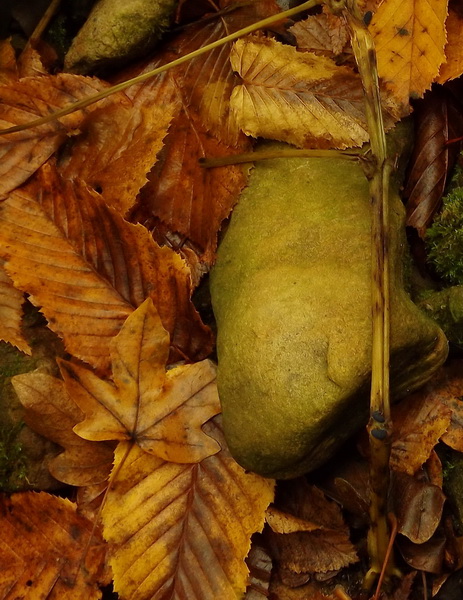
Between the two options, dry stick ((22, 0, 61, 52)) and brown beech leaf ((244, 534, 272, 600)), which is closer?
brown beech leaf ((244, 534, 272, 600))

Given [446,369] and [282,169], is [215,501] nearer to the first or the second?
[446,369]

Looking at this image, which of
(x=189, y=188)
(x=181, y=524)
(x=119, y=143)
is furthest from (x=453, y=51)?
(x=181, y=524)

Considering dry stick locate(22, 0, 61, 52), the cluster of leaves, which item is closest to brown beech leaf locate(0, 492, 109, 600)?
the cluster of leaves

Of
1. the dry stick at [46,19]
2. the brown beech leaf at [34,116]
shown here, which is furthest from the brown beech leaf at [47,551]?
the dry stick at [46,19]

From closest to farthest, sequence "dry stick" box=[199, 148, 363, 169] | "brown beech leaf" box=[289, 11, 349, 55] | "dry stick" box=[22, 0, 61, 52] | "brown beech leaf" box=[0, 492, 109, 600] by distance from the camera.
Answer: "dry stick" box=[199, 148, 363, 169]
"brown beech leaf" box=[0, 492, 109, 600]
"brown beech leaf" box=[289, 11, 349, 55]
"dry stick" box=[22, 0, 61, 52]

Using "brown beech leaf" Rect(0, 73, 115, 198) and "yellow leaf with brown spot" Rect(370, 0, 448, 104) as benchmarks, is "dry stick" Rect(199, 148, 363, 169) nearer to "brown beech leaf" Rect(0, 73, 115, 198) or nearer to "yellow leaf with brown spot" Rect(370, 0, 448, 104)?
"yellow leaf with brown spot" Rect(370, 0, 448, 104)
